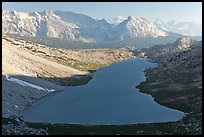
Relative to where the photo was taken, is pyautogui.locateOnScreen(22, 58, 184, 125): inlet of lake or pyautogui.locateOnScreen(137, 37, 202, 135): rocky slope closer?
pyautogui.locateOnScreen(137, 37, 202, 135): rocky slope

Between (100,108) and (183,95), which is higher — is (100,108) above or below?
below

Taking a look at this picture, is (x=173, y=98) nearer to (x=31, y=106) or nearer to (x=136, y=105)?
(x=136, y=105)

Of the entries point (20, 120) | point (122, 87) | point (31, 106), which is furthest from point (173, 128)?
point (122, 87)

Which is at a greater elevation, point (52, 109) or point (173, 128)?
point (173, 128)

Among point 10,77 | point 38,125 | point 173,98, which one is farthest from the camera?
point 10,77

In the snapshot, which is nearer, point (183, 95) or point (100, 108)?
point (100, 108)

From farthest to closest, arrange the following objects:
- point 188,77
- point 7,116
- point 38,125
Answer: point 188,77, point 7,116, point 38,125

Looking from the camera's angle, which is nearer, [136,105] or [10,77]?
[136,105]

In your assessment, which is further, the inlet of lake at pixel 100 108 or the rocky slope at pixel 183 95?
the inlet of lake at pixel 100 108
